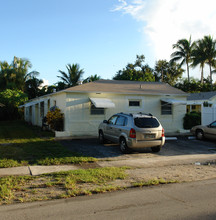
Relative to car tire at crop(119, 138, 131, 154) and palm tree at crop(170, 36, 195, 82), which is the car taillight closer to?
car tire at crop(119, 138, 131, 154)

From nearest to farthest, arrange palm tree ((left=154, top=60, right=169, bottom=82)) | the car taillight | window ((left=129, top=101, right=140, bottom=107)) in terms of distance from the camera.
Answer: the car taillight → window ((left=129, top=101, right=140, bottom=107)) → palm tree ((left=154, top=60, right=169, bottom=82))

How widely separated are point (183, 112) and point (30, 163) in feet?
41.2

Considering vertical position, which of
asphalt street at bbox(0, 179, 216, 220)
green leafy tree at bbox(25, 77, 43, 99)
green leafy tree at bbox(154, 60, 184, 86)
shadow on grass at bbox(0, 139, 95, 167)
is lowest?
asphalt street at bbox(0, 179, 216, 220)

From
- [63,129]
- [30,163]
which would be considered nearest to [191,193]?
[30,163]

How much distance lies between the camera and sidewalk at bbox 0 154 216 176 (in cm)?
716

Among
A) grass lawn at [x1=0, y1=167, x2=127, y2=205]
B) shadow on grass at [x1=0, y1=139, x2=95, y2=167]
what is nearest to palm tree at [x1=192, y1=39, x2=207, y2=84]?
shadow on grass at [x1=0, y1=139, x2=95, y2=167]

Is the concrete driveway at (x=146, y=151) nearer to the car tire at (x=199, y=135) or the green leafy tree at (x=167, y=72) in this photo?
the car tire at (x=199, y=135)

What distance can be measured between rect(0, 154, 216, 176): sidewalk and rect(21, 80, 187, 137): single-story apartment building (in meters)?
5.70

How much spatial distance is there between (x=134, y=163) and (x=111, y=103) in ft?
21.6

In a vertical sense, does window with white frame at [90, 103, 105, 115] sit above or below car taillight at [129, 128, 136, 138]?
above

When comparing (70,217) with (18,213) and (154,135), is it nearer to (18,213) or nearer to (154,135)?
(18,213)

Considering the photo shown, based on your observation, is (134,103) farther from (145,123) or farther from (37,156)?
(37,156)

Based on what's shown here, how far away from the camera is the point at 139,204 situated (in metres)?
4.70

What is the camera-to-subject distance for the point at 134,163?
27.7 feet
